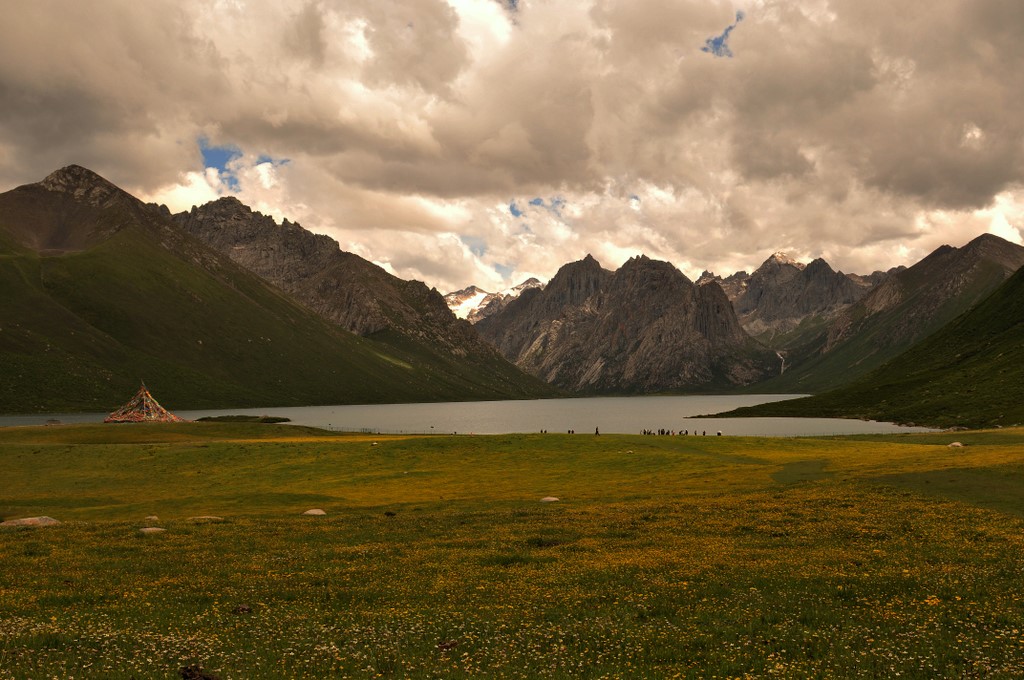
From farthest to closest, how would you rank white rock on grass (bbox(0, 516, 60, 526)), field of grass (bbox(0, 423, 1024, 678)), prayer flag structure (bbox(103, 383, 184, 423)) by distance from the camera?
prayer flag structure (bbox(103, 383, 184, 423)), white rock on grass (bbox(0, 516, 60, 526)), field of grass (bbox(0, 423, 1024, 678))

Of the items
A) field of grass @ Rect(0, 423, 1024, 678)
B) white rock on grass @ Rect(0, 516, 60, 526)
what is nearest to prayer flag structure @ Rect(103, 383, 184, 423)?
field of grass @ Rect(0, 423, 1024, 678)

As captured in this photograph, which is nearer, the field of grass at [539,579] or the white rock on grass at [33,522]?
the field of grass at [539,579]

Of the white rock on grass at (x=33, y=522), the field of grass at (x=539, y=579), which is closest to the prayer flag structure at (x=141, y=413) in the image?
the field of grass at (x=539, y=579)

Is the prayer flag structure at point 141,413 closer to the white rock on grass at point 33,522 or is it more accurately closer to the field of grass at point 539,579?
the field of grass at point 539,579

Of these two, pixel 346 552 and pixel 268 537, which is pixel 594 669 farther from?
pixel 268 537

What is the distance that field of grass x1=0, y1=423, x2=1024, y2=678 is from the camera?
1734 centimetres

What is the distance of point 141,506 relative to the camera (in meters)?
50.6

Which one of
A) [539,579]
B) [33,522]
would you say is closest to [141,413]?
[33,522]

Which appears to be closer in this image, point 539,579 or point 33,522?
point 539,579

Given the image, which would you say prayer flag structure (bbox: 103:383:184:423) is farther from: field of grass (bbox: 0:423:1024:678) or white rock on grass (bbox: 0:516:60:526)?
white rock on grass (bbox: 0:516:60:526)

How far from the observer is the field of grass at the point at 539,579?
56.9 ft

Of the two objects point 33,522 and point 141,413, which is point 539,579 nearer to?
point 33,522

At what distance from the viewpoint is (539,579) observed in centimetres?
2594

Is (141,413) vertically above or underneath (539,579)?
above
